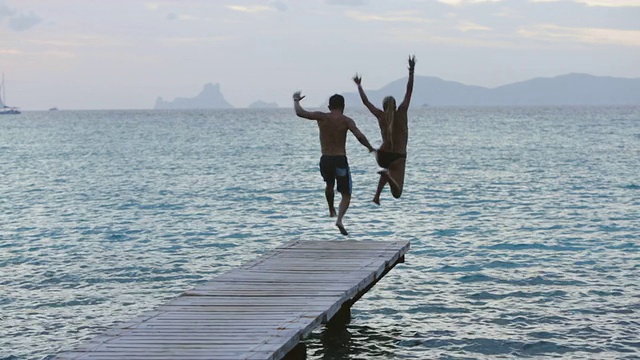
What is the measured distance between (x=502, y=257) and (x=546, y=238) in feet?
13.1

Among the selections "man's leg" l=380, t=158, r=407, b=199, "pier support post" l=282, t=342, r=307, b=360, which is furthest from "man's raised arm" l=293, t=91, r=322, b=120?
"pier support post" l=282, t=342, r=307, b=360

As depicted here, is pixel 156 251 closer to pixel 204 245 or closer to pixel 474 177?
pixel 204 245

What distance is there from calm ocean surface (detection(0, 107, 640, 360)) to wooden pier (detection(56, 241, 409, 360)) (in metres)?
1.83

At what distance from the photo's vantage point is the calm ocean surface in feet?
54.7

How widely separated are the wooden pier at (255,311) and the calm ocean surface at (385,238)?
1.83 metres

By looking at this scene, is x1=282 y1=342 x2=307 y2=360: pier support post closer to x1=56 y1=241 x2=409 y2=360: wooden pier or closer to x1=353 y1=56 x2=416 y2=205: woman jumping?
x1=56 y1=241 x2=409 y2=360: wooden pier

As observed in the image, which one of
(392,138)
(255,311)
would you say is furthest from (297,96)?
(255,311)

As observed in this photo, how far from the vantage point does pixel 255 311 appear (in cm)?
1149

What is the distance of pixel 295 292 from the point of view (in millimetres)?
12539

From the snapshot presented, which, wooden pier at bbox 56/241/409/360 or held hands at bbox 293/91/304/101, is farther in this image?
held hands at bbox 293/91/304/101

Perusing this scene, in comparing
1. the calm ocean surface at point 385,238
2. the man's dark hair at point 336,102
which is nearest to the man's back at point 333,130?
the man's dark hair at point 336,102

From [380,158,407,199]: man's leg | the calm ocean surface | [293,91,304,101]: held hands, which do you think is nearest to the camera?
[293,91,304,101]: held hands

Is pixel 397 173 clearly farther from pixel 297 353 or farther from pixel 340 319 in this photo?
pixel 297 353

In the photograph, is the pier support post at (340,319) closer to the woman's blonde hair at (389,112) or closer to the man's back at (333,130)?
the man's back at (333,130)
